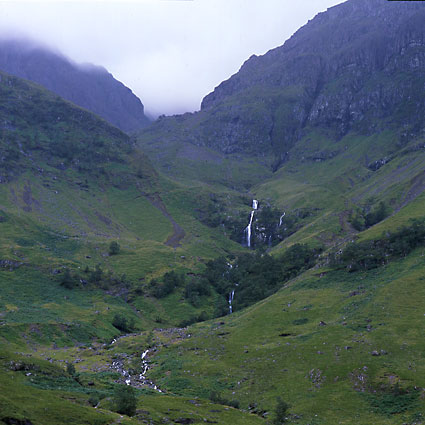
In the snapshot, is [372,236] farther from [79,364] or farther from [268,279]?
[79,364]

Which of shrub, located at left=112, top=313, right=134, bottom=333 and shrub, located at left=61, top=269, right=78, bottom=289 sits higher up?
shrub, located at left=61, top=269, right=78, bottom=289

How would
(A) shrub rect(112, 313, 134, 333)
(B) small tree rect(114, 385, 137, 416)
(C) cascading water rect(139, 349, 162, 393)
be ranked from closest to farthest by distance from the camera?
(B) small tree rect(114, 385, 137, 416) < (C) cascading water rect(139, 349, 162, 393) < (A) shrub rect(112, 313, 134, 333)

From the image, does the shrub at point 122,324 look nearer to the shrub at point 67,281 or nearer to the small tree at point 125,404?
the shrub at point 67,281

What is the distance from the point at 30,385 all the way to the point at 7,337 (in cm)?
7058

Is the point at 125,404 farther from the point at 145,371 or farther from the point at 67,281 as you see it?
the point at 67,281

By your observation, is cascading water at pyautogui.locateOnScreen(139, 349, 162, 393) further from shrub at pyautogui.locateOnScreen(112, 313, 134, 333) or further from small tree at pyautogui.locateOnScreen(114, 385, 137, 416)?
shrub at pyautogui.locateOnScreen(112, 313, 134, 333)

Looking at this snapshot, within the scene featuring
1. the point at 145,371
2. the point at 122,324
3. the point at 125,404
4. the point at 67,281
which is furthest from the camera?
the point at 67,281

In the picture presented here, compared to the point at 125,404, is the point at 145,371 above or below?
below

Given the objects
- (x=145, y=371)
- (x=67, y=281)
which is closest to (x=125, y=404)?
(x=145, y=371)

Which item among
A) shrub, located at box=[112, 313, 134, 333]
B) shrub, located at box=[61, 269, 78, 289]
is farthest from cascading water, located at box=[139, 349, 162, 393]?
shrub, located at box=[61, 269, 78, 289]

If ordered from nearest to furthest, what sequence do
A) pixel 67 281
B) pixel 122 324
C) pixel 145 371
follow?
pixel 145 371, pixel 122 324, pixel 67 281

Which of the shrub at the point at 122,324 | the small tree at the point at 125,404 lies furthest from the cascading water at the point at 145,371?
the shrub at the point at 122,324

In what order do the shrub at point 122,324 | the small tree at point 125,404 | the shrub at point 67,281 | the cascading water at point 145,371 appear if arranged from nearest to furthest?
the small tree at point 125,404
the cascading water at point 145,371
the shrub at point 122,324
the shrub at point 67,281

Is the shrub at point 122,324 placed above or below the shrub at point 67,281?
below
